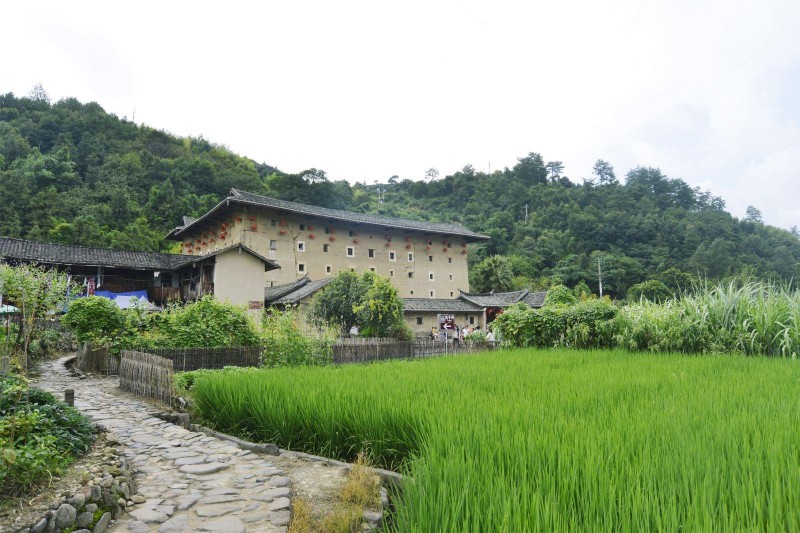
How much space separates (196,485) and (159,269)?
2761 cm

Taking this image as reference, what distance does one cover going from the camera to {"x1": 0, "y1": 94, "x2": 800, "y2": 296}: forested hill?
40.7 m

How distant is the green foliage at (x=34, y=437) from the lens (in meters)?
3.03

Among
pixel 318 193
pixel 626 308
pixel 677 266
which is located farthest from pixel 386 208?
pixel 626 308

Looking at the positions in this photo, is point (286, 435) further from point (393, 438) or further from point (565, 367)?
point (565, 367)

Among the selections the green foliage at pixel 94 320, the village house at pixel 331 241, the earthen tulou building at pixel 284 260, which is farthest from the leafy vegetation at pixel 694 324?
the village house at pixel 331 241

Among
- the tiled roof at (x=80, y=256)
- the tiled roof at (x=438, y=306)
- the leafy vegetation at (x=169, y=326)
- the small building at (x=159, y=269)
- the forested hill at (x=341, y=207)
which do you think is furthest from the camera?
the forested hill at (x=341, y=207)

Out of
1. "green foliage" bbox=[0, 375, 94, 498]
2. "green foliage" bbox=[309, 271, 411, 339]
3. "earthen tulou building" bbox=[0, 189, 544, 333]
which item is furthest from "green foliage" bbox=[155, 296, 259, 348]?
"earthen tulou building" bbox=[0, 189, 544, 333]

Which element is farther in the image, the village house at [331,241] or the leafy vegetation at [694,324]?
the village house at [331,241]

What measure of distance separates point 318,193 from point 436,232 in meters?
17.8

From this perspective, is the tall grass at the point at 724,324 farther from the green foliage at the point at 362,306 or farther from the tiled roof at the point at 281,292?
the tiled roof at the point at 281,292

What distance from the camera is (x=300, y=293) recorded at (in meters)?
26.8

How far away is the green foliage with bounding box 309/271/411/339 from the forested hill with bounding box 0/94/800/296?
23069 millimetres

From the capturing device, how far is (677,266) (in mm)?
47719

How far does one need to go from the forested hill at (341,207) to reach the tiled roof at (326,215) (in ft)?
23.3
